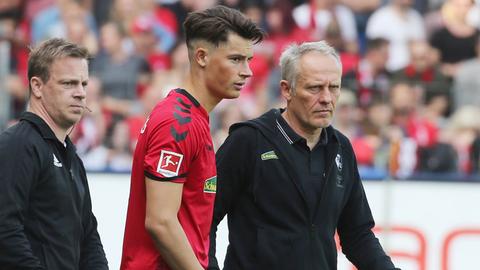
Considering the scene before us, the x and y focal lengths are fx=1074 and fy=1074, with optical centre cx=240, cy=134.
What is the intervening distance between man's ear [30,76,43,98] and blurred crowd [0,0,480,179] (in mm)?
5273

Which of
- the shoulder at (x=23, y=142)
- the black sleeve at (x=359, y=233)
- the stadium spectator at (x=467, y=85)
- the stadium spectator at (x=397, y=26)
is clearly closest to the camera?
the shoulder at (x=23, y=142)

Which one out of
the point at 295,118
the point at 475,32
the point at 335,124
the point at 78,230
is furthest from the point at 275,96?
the point at 78,230

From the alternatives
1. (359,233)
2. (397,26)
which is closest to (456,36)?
(397,26)

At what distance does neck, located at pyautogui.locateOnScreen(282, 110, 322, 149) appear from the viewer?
215 inches

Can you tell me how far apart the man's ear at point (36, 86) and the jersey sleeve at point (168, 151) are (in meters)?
0.59

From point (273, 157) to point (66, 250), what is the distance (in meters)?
1.20

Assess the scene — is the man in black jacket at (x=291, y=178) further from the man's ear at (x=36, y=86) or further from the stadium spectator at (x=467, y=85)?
the stadium spectator at (x=467, y=85)

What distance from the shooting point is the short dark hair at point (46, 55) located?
483 centimetres

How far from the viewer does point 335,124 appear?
11.2m

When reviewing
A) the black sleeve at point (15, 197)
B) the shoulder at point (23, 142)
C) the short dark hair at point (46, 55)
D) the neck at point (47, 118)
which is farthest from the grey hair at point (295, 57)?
the black sleeve at point (15, 197)

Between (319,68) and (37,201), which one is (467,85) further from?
(37,201)

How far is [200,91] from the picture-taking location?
479 centimetres

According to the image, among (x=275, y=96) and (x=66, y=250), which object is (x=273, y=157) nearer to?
(x=66, y=250)

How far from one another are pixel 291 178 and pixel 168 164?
991 mm
